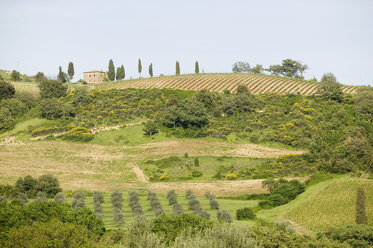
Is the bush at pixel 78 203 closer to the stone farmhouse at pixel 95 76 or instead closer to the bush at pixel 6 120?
the bush at pixel 6 120

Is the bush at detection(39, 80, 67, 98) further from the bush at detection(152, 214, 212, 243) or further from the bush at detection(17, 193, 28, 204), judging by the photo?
the bush at detection(152, 214, 212, 243)

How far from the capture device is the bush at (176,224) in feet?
145

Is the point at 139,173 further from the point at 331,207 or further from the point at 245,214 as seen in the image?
the point at 331,207

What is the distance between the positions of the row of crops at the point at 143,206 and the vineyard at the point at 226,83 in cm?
7421

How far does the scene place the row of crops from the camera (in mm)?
54438

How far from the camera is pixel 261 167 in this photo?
264ft

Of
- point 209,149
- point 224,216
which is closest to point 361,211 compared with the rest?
point 224,216

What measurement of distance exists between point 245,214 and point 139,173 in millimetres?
30377

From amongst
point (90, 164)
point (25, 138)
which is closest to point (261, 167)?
point (90, 164)

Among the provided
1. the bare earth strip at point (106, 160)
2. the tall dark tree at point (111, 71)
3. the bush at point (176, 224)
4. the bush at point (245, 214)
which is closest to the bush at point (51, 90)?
the tall dark tree at point (111, 71)

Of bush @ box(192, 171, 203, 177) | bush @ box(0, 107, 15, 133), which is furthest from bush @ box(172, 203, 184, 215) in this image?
bush @ box(0, 107, 15, 133)

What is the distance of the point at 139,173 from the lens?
8156 cm

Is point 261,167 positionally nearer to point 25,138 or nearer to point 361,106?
point 361,106

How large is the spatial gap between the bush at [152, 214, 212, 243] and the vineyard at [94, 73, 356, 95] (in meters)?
89.1
